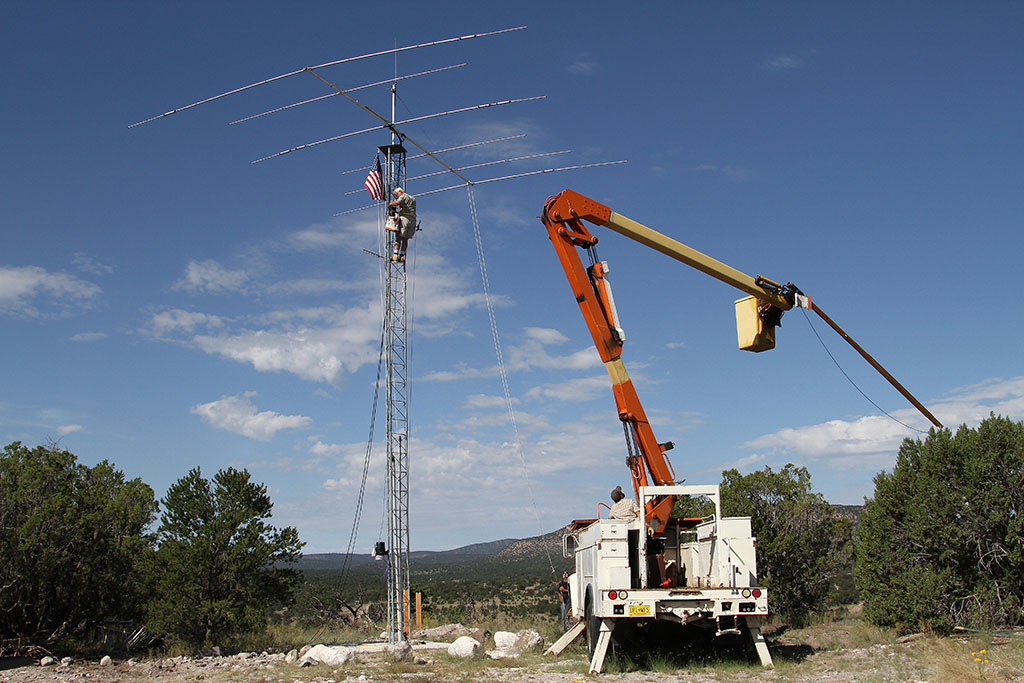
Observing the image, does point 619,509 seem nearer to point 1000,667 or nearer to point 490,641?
point 1000,667

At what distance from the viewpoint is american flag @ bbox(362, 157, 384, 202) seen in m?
20.9

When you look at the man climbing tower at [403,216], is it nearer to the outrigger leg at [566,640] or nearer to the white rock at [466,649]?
the white rock at [466,649]

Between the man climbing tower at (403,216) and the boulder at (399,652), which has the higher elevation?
the man climbing tower at (403,216)

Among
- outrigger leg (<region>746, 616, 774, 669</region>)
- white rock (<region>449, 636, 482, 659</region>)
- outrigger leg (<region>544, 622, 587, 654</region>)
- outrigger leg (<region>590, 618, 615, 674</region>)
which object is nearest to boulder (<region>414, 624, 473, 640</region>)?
white rock (<region>449, 636, 482, 659</region>)

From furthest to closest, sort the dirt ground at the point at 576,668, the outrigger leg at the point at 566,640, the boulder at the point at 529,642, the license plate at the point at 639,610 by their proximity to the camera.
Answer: the boulder at the point at 529,642, the outrigger leg at the point at 566,640, the license plate at the point at 639,610, the dirt ground at the point at 576,668

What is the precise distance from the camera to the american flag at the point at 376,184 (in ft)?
68.7

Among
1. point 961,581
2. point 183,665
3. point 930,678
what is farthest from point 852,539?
point 183,665

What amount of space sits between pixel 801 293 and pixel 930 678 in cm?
746

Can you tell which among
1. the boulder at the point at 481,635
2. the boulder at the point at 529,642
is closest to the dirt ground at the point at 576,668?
the boulder at the point at 529,642

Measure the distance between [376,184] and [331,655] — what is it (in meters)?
11.4

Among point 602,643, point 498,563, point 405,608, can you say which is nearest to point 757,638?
point 602,643

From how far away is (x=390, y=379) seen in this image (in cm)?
2088

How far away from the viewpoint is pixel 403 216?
69.5ft

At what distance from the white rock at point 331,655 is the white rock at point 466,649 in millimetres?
2148
